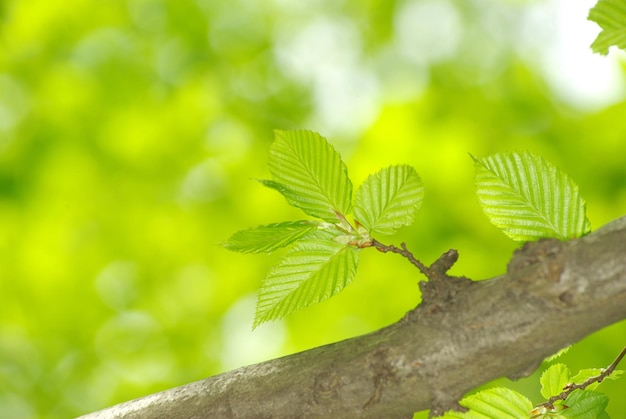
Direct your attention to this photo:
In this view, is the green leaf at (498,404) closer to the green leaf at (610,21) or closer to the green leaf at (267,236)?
the green leaf at (267,236)

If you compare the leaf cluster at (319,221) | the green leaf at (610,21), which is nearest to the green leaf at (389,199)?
the leaf cluster at (319,221)

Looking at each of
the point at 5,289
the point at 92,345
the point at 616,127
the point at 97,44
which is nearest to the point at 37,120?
the point at 97,44

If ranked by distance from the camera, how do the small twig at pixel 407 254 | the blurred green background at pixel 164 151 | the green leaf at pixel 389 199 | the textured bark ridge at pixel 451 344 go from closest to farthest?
the textured bark ridge at pixel 451 344
the small twig at pixel 407 254
the green leaf at pixel 389 199
the blurred green background at pixel 164 151

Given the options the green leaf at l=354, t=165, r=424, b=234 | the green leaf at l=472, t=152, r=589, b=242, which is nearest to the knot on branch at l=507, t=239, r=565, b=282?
the green leaf at l=472, t=152, r=589, b=242

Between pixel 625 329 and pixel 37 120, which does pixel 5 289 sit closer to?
pixel 37 120

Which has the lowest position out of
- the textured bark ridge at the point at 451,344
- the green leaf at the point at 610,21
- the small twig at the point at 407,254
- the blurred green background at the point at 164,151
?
the textured bark ridge at the point at 451,344

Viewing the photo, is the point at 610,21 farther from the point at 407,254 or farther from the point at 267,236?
the point at 267,236

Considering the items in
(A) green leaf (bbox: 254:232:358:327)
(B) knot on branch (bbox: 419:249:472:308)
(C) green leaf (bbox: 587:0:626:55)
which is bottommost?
(B) knot on branch (bbox: 419:249:472:308)

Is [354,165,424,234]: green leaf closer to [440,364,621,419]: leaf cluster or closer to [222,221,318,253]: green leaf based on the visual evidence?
[222,221,318,253]: green leaf
